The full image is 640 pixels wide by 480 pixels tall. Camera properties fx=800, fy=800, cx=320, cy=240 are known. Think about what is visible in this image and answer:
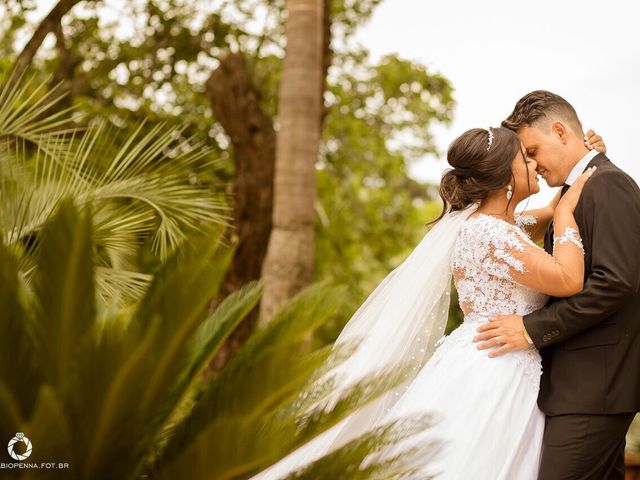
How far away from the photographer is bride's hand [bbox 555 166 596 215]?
3250 mm

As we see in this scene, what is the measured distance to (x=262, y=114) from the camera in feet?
30.3

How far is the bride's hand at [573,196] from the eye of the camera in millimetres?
3250

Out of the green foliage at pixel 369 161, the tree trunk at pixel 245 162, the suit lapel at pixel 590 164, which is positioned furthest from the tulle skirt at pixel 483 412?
the green foliage at pixel 369 161

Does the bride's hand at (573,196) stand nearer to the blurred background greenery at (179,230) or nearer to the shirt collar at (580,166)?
the shirt collar at (580,166)

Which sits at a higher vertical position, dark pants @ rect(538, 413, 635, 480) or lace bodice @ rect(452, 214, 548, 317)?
lace bodice @ rect(452, 214, 548, 317)

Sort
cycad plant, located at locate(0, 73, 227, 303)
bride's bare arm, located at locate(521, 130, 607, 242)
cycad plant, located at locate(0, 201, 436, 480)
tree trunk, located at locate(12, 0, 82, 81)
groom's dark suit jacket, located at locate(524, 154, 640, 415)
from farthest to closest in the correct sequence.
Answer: tree trunk, located at locate(12, 0, 82, 81), cycad plant, located at locate(0, 73, 227, 303), bride's bare arm, located at locate(521, 130, 607, 242), groom's dark suit jacket, located at locate(524, 154, 640, 415), cycad plant, located at locate(0, 201, 436, 480)

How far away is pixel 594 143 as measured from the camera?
3441 mm

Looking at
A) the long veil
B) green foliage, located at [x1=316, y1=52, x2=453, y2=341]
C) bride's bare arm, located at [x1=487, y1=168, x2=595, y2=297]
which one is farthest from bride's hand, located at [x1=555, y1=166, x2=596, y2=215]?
green foliage, located at [x1=316, y1=52, x2=453, y2=341]

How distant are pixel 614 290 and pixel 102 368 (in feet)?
6.51

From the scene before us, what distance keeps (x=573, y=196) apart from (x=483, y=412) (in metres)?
0.95

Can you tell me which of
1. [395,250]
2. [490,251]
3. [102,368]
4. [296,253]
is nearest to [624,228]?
[490,251]

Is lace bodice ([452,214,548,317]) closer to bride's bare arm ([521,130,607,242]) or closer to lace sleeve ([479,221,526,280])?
lace sleeve ([479,221,526,280])

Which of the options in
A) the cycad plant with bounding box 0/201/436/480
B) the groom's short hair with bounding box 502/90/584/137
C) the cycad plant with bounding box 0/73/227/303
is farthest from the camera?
the cycad plant with bounding box 0/73/227/303

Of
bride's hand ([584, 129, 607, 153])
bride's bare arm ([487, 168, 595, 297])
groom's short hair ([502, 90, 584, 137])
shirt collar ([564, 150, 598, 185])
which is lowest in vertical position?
bride's bare arm ([487, 168, 595, 297])
